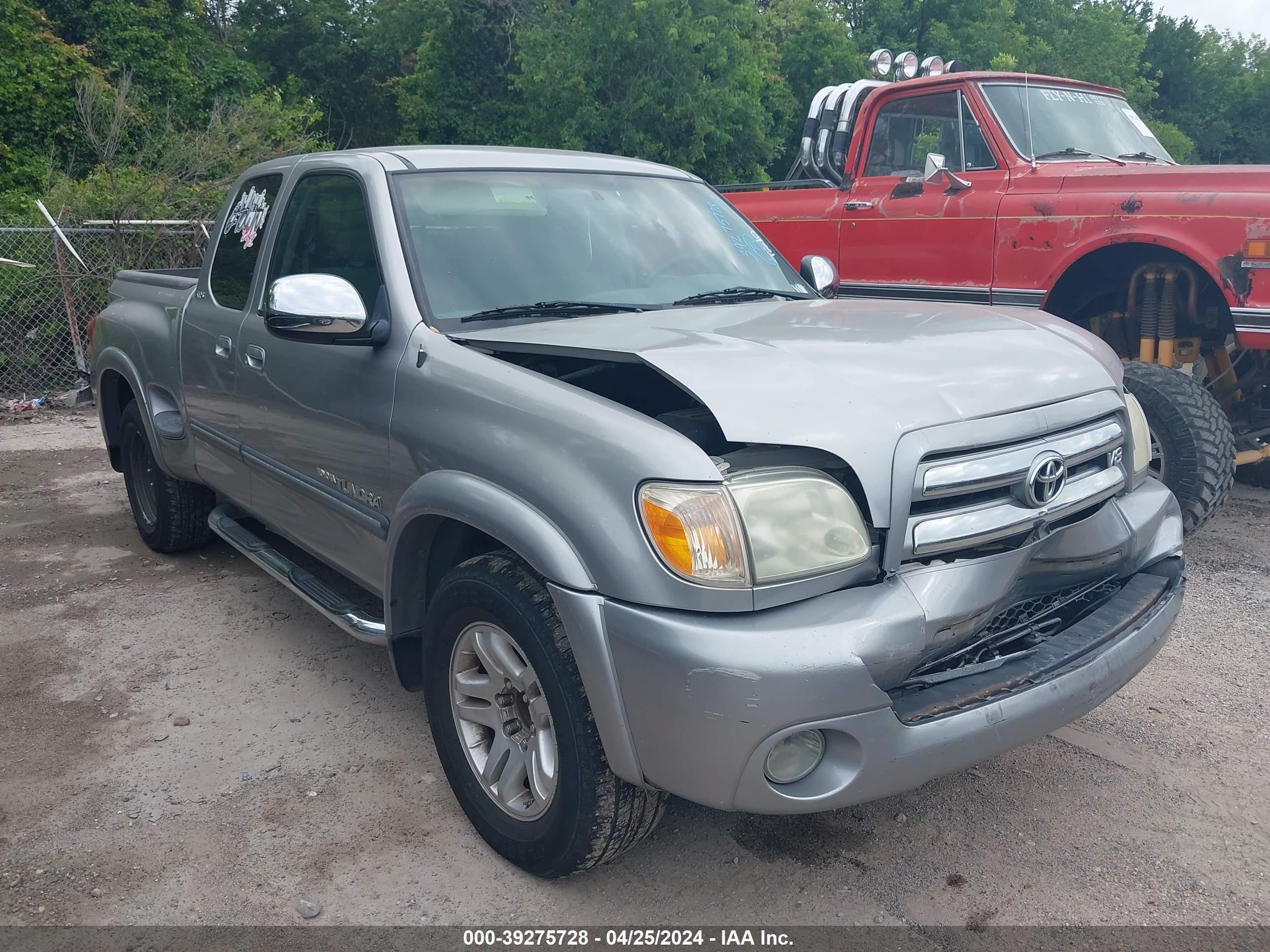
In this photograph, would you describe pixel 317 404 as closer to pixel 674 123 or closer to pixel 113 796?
pixel 113 796

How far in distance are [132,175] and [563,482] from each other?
11.3 meters

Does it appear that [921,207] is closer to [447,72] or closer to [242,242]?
[242,242]

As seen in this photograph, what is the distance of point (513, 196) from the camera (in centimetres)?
352

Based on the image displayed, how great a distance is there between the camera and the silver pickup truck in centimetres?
218

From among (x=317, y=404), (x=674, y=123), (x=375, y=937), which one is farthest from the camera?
(x=674, y=123)

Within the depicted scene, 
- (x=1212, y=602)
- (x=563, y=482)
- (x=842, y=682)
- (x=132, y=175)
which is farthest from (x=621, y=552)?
(x=132, y=175)


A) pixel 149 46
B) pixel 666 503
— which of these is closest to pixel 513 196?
pixel 666 503

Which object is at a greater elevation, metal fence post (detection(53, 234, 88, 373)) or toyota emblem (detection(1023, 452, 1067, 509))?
toyota emblem (detection(1023, 452, 1067, 509))

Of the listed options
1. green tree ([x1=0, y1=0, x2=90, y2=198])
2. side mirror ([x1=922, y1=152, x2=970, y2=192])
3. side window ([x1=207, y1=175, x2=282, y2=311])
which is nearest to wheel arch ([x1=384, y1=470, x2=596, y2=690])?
side window ([x1=207, y1=175, x2=282, y2=311])

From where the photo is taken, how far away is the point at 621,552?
2.20 metres

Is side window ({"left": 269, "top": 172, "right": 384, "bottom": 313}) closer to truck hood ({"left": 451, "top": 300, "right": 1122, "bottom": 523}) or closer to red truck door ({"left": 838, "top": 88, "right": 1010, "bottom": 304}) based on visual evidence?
truck hood ({"left": 451, "top": 300, "right": 1122, "bottom": 523})

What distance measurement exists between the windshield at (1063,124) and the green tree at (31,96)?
16.5 metres

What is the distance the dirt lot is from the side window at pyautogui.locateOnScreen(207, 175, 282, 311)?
1.43 m

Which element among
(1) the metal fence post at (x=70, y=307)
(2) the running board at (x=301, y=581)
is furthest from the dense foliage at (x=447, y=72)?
(2) the running board at (x=301, y=581)
